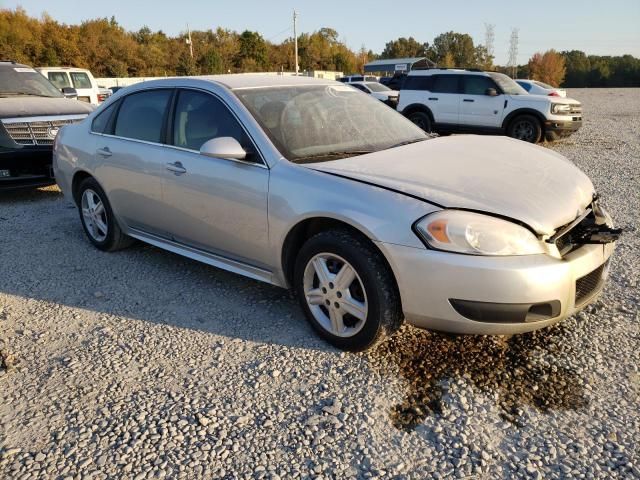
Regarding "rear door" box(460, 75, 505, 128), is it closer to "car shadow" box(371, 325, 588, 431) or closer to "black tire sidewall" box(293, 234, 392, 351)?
"car shadow" box(371, 325, 588, 431)

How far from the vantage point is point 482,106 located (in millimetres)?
12930

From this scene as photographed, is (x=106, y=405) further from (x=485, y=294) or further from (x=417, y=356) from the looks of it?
(x=485, y=294)

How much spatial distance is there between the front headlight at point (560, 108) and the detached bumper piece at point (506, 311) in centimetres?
1093

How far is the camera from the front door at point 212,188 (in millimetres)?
3416

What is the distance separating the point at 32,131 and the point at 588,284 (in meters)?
6.89

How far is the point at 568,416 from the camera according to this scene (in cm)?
254

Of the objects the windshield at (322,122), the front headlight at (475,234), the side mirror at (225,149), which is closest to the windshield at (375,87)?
the windshield at (322,122)

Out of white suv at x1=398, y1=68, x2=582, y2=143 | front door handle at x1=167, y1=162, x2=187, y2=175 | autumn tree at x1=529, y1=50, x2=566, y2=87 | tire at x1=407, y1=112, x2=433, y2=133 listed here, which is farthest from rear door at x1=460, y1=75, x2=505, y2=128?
autumn tree at x1=529, y1=50, x2=566, y2=87

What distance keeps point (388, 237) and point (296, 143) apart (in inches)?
42.4

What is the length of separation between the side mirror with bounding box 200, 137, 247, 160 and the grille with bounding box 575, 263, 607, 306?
205 centimetres

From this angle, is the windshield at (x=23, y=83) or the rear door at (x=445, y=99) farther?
the rear door at (x=445, y=99)

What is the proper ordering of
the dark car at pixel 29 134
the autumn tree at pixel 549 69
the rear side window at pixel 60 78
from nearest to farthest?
the dark car at pixel 29 134 < the rear side window at pixel 60 78 < the autumn tree at pixel 549 69

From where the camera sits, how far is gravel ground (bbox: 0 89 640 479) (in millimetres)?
2301

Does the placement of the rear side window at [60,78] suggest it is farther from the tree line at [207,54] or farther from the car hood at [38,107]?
the tree line at [207,54]
